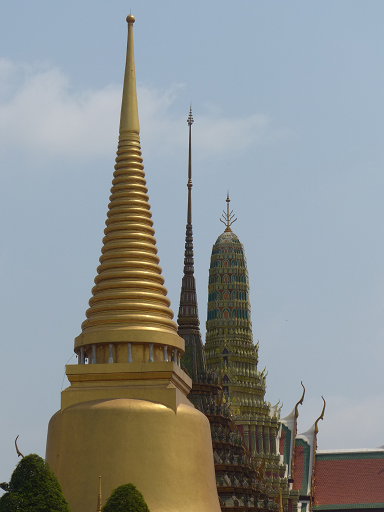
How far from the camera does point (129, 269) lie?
25.8 metres

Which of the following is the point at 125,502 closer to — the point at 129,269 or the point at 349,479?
the point at 129,269

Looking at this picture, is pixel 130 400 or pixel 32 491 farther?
pixel 130 400

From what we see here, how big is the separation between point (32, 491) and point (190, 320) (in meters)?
22.7

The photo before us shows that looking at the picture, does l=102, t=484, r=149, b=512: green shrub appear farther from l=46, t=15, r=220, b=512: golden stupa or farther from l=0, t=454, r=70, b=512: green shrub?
l=46, t=15, r=220, b=512: golden stupa

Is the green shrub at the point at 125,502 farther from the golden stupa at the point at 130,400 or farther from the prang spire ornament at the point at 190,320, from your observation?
the prang spire ornament at the point at 190,320

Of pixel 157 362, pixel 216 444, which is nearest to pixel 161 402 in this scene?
pixel 157 362

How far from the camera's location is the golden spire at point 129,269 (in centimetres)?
2494

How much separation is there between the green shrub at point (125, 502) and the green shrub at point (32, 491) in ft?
2.82

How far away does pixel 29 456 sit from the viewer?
18.2 meters

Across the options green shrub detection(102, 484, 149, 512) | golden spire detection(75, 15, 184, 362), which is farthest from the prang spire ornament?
green shrub detection(102, 484, 149, 512)

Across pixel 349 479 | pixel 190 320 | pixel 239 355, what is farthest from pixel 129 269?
pixel 349 479

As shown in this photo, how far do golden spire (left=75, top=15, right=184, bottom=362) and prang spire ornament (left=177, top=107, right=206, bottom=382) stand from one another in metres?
12.6

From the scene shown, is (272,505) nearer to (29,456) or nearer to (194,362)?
(194,362)

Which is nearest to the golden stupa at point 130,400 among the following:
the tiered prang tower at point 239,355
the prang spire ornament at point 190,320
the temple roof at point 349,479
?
the prang spire ornament at point 190,320
